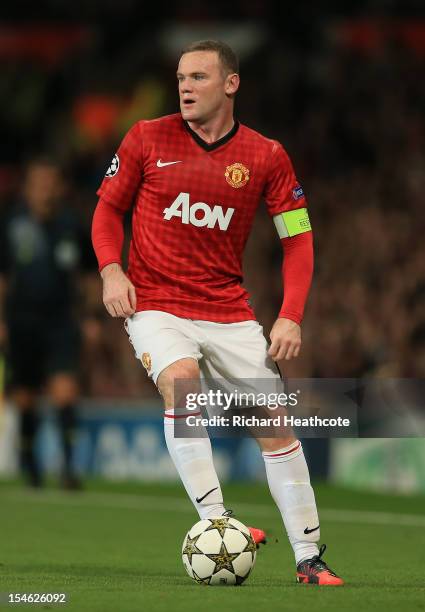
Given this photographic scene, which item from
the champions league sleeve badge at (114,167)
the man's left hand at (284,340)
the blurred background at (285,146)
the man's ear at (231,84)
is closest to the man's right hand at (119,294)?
the champions league sleeve badge at (114,167)

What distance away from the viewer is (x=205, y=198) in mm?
5777

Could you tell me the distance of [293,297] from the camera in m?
5.80

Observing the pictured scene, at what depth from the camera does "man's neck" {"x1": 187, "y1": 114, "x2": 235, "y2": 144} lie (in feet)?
19.2

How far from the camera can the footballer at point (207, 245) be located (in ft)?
18.6

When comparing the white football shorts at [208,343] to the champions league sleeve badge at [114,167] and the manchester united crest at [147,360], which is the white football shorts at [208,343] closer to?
the manchester united crest at [147,360]

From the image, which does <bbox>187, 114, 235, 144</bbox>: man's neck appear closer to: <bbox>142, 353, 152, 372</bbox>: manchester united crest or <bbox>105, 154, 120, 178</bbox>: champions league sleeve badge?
<bbox>105, 154, 120, 178</bbox>: champions league sleeve badge

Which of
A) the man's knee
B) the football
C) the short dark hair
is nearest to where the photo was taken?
the football

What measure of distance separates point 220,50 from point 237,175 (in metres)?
0.47

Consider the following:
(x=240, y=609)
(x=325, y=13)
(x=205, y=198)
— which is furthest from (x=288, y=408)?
(x=325, y=13)

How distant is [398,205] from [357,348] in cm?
222

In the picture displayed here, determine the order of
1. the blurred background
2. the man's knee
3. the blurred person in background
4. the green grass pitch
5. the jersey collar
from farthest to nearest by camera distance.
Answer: the blurred background → the blurred person in background → the jersey collar → the man's knee → the green grass pitch

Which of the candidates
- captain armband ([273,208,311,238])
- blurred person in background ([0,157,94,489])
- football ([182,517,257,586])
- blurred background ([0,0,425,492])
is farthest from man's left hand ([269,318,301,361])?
blurred background ([0,0,425,492])

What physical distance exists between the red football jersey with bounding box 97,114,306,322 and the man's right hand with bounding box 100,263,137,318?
0.14 m

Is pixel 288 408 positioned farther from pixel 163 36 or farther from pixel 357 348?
pixel 163 36
